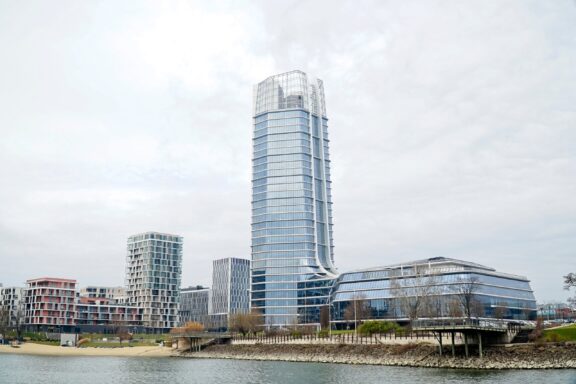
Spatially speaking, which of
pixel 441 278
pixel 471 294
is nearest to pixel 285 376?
pixel 471 294

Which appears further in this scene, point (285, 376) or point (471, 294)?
point (471, 294)

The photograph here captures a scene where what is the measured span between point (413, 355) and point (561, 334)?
954 inches

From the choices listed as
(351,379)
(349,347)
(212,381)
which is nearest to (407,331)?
(349,347)

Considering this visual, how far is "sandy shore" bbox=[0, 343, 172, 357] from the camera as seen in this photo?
6220 inches

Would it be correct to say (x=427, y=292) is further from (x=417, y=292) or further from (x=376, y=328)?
(x=376, y=328)

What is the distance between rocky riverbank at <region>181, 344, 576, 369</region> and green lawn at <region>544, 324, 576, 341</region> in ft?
21.5

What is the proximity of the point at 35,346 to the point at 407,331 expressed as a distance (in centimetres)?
12208

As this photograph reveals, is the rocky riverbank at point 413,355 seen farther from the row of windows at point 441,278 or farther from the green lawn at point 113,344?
the green lawn at point 113,344

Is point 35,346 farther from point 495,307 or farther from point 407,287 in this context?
point 495,307

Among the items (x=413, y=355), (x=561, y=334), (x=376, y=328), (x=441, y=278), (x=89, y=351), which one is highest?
(x=441, y=278)

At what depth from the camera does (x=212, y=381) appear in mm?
78688

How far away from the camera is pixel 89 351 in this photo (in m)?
166

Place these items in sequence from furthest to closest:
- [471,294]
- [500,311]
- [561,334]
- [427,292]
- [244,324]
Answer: [244,324] → [500,311] → [471,294] → [427,292] → [561,334]

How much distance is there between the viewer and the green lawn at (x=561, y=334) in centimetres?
9129
